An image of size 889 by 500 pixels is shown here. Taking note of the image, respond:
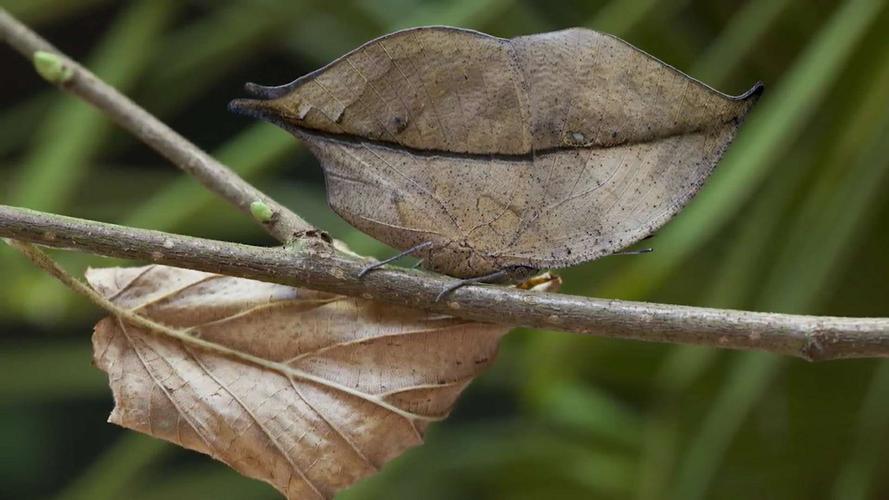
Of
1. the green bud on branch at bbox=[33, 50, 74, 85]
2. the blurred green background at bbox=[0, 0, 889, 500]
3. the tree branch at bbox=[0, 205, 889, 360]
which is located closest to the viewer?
the tree branch at bbox=[0, 205, 889, 360]

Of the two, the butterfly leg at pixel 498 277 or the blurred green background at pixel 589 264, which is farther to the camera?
the blurred green background at pixel 589 264

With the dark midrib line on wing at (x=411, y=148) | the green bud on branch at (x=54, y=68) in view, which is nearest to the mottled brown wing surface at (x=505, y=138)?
the dark midrib line on wing at (x=411, y=148)

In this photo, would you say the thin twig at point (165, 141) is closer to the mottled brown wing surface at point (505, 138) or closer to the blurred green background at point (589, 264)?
the mottled brown wing surface at point (505, 138)

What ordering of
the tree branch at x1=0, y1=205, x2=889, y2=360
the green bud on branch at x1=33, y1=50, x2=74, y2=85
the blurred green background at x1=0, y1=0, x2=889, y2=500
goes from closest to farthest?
1. the tree branch at x1=0, y1=205, x2=889, y2=360
2. the green bud on branch at x1=33, y1=50, x2=74, y2=85
3. the blurred green background at x1=0, y1=0, x2=889, y2=500

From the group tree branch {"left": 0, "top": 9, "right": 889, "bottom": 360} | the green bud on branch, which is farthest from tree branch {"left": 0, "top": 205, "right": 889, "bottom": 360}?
the green bud on branch

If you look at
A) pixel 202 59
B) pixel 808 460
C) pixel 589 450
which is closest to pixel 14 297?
pixel 202 59

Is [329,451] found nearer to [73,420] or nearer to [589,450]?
[589,450]

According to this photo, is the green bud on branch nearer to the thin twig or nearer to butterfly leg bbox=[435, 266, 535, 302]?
the thin twig
